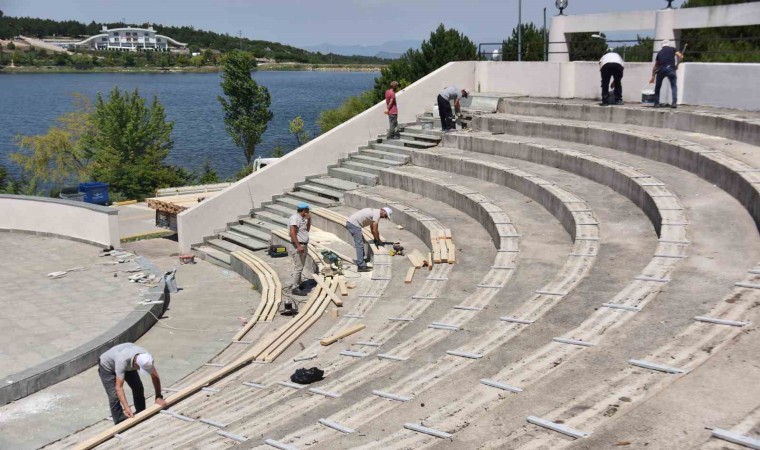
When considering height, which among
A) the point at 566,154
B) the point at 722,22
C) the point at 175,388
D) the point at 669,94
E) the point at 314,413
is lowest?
the point at 175,388

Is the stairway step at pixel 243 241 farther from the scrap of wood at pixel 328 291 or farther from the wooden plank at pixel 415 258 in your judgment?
the wooden plank at pixel 415 258

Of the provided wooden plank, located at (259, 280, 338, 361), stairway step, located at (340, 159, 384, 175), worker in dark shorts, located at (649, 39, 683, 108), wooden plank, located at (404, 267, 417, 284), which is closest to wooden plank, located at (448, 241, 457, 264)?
wooden plank, located at (404, 267, 417, 284)

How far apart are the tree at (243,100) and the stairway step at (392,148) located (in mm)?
26853

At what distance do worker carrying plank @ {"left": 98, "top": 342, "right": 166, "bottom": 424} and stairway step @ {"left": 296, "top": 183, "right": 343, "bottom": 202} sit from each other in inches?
463

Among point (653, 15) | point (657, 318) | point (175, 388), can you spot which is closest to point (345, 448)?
point (657, 318)

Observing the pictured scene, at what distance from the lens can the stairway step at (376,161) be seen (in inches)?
848

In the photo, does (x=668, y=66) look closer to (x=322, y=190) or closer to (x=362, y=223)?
(x=362, y=223)

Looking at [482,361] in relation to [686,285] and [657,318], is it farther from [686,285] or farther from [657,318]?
[686,285]

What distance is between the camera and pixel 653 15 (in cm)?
2077

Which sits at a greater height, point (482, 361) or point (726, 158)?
point (726, 158)

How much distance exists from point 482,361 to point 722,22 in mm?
14783

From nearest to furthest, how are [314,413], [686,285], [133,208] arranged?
[314,413], [686,285], [133,208]

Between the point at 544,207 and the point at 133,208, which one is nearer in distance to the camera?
the point at 544,207

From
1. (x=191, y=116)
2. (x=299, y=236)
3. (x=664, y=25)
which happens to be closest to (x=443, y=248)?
(x=299, y=236)
